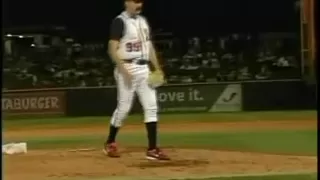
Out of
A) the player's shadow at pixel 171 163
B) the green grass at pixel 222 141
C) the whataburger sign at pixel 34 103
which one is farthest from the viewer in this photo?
the whataburger sign at pixel 34 103

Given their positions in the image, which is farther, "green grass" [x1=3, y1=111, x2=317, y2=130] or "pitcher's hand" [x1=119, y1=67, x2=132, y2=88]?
"green grass" [x1=3, y1=111, x2=317, y2=130]

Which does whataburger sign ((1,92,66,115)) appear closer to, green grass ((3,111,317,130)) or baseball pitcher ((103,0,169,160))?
green grass ((3,111,317,130))

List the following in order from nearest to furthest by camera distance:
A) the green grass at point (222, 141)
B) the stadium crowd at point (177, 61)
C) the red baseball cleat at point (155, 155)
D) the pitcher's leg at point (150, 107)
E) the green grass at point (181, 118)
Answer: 1. the pitcher's leg at point (150, 107)
2. the red baseball cleat at point (155, 155)
3. the green grass at point (222, 141)
4. the green grass at point (181, 118)
5. the stadium crowd at point (177, 61)

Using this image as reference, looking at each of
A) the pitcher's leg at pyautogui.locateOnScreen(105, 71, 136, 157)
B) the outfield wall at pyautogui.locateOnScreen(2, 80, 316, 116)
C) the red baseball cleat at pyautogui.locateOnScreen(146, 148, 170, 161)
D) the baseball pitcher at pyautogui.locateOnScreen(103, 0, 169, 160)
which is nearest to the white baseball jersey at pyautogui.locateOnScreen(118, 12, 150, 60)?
the baseball pitcher at pyautogui.locateOnScreen(103, 0, 169, 160)

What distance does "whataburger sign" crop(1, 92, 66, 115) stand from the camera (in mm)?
16016

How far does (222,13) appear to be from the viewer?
18531 mm

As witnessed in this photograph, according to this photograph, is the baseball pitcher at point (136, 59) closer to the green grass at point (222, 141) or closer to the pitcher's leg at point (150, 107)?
the pitcher's leg at point (150, 107)

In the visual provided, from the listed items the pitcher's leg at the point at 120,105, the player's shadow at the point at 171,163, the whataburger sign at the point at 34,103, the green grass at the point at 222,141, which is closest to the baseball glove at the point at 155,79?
the pitcher's leg at the point at 120,105

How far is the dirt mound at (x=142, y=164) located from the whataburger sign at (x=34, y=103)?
24.7 feet

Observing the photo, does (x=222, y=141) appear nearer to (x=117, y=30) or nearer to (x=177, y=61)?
(x=117, y=30)

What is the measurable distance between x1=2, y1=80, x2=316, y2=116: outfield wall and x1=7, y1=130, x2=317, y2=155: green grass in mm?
4419

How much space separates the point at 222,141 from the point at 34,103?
22.8ft

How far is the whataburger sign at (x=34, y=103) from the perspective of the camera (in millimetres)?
16016

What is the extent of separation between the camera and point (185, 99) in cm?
1647
